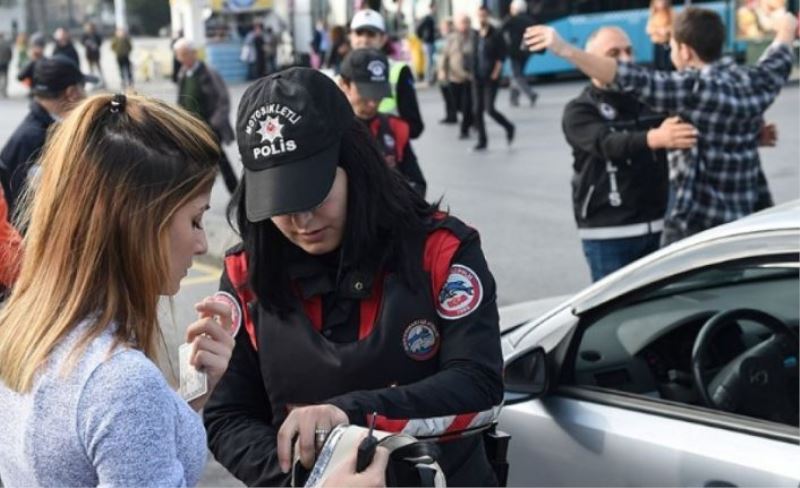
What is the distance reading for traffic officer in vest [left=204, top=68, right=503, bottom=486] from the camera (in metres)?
2.19

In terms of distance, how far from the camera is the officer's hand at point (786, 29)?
505cm

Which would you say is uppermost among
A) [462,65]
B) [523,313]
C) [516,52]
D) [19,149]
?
[19,149]

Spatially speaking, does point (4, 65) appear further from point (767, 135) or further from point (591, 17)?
point (767, 135)

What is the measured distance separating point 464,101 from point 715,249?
13.8 m

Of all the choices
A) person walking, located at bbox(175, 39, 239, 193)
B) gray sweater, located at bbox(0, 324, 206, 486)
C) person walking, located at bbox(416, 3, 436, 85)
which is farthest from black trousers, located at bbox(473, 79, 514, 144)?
gray sweater, located at bbox(0, 324, 206, 486)

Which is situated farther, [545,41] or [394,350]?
[545,41]

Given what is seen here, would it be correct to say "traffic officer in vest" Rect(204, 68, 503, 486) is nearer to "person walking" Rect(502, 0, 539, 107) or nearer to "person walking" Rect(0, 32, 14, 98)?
"person walking" Rect(502, 0, 539, 107)

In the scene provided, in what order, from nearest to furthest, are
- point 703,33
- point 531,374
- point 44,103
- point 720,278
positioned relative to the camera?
point 531,374, point 720,278, point 703,33, point 44,103

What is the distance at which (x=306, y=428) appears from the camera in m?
1.96

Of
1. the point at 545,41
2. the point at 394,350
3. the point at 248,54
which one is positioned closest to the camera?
the point at 394,350

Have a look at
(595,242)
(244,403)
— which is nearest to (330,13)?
(595,242)

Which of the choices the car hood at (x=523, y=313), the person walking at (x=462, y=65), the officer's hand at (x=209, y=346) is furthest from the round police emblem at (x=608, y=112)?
the person walking at (x=462, y=65)

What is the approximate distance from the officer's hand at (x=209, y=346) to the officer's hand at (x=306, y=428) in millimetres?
146

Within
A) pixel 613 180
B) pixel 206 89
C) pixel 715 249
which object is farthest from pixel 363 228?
pixel 206 89
